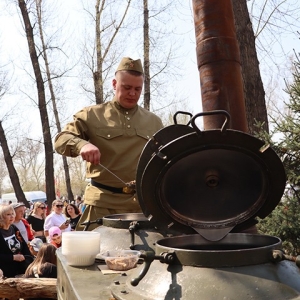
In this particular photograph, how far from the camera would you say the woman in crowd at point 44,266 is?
532 centimetres

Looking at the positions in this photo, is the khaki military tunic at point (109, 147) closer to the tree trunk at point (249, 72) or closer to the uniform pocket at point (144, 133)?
the uniform pocket at point (144, 133)

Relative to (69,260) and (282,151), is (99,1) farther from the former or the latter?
(69,260)

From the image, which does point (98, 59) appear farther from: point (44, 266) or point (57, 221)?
point (44, 266)

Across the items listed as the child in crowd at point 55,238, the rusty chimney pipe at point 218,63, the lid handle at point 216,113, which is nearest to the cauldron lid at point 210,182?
the lid handle at point 216,113

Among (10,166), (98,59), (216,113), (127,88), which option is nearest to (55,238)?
(127,88)

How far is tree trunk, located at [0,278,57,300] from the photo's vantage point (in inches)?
170

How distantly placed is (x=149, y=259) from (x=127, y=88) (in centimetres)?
209

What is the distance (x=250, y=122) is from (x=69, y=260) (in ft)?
17.4

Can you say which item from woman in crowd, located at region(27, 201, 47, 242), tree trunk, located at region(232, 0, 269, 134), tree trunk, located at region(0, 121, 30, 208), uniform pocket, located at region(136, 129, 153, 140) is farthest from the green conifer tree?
tree trunk, located at region(0, 121, 30, 208)

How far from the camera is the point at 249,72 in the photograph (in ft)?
25.2

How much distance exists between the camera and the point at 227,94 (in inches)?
155

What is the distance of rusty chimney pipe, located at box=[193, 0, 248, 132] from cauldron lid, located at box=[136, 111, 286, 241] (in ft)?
5.68

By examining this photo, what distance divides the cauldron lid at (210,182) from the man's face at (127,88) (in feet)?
4.59

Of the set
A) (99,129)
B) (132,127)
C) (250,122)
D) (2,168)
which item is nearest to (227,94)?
(132,127)
